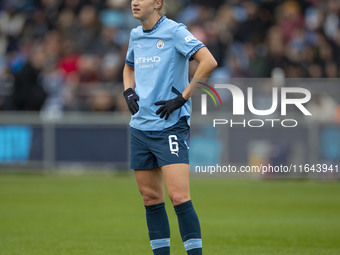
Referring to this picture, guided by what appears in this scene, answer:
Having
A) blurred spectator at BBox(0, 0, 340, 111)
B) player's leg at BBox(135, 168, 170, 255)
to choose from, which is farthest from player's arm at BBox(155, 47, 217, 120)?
blurred spectator at BBox(0, 0, 340, 111)

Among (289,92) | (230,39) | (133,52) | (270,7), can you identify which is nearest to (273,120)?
(289,92)

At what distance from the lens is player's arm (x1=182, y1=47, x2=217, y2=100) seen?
19.8ft

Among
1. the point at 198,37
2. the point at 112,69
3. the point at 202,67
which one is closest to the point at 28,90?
the point at 112,69

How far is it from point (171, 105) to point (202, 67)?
1.30ft

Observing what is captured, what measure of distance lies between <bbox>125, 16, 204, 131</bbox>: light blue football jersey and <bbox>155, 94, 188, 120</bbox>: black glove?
0.27 feet

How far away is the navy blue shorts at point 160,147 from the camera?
6.14 meters

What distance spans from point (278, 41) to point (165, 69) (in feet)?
Answer: 39.9

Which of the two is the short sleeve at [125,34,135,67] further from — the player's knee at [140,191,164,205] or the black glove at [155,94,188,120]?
the player's knee at [140,191,164,205]

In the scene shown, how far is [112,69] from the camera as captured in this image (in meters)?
18.8

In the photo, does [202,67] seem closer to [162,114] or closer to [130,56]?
[162,114]

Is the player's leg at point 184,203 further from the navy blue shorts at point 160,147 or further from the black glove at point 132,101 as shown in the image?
the black glove at point 132,101

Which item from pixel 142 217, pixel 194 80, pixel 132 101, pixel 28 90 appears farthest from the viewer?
pixel 28 90

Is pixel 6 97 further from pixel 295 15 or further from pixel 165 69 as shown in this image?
pixel 165 69

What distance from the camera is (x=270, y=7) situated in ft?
66.5
